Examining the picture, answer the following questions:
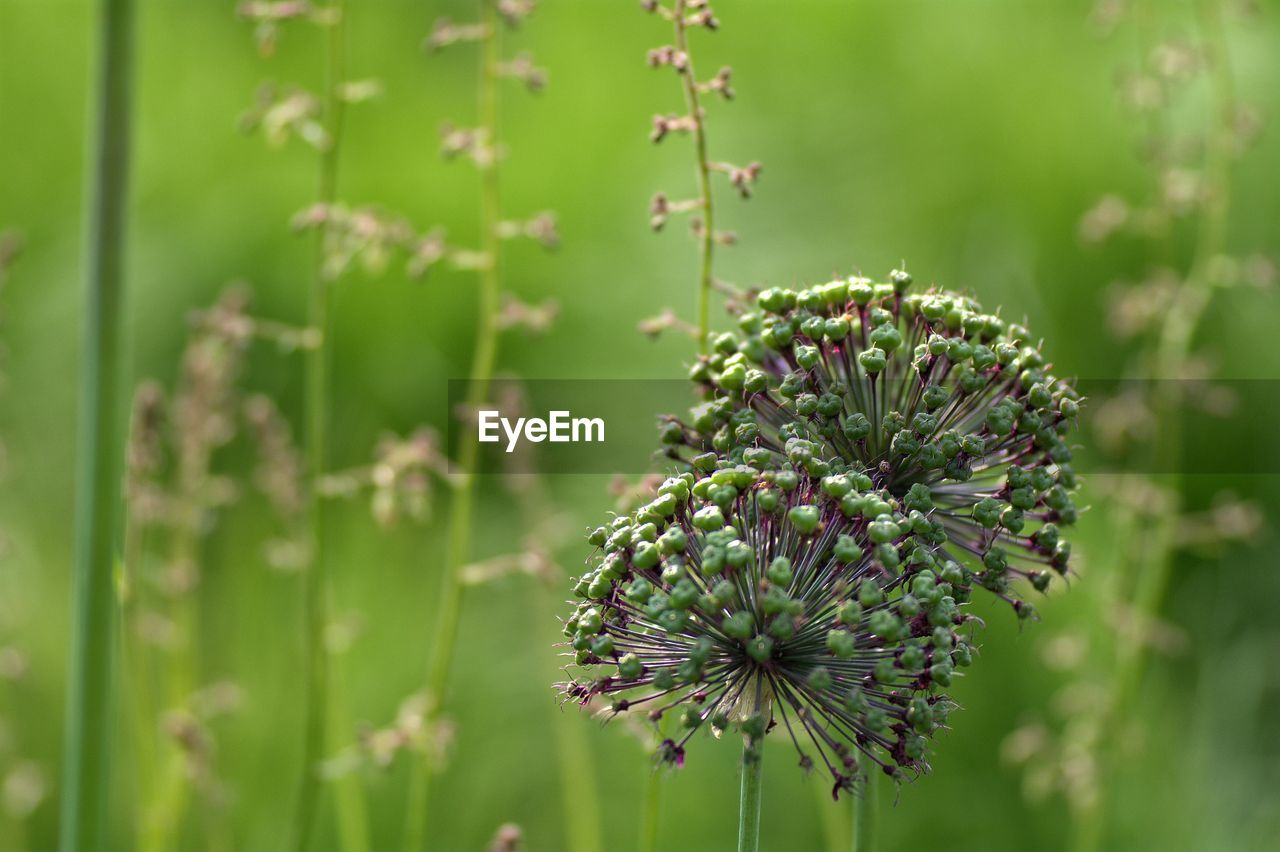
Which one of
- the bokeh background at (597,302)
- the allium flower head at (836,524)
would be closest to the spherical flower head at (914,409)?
the allium flower head at (836,524)

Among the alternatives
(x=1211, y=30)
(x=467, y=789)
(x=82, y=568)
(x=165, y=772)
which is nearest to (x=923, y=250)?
(x=1211, y=30)

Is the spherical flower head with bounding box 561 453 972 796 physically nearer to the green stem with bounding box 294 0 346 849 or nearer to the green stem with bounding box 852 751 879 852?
the green stem with bounding box 852 751 879 852

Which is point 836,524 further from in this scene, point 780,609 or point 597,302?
point 597,302

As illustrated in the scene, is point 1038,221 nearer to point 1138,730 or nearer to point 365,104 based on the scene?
point 1138,730

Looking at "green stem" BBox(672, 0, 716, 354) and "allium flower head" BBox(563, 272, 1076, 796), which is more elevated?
"green stem" BBox(672, 0, 716, 354)

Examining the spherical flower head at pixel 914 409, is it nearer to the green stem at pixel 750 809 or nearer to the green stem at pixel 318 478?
the green stem at pixel 750 809

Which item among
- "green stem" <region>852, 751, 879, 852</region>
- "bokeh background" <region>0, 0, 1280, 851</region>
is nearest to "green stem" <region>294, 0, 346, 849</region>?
"bokeh background" <region>0, 0, 1280, 851</region>
